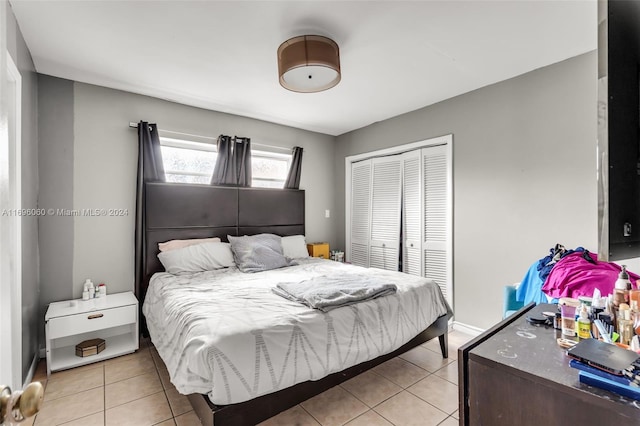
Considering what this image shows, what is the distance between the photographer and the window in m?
3.54

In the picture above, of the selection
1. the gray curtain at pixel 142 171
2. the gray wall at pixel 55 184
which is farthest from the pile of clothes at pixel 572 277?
the gray wall at pixel 55 184

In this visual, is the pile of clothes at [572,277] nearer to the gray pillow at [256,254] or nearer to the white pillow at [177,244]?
the gray pillow at [256,254]

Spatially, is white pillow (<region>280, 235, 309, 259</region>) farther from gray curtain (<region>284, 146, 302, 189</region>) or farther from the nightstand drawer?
the nightstand drawer

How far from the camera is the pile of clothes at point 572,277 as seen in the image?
1700 mm

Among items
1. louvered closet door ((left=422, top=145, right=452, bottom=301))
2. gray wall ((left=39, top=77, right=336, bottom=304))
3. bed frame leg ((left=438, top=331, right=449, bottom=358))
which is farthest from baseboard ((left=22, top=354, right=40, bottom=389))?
louvered closet door ((left=422, top=145, right=452, bottom=301))

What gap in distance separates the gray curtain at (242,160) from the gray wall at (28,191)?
186 centimetres

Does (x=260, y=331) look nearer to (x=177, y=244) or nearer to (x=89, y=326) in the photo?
(x=89, y=326)

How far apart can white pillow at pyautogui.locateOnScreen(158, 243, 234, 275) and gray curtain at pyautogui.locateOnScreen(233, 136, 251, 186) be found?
937mm

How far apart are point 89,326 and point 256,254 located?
1553 mm

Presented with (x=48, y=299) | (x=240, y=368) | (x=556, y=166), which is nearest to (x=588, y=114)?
(x=556, y=166)

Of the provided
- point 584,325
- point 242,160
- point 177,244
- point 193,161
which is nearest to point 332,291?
point 584,325

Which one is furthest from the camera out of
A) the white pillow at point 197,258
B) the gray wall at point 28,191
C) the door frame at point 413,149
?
the door frame at point 413,149

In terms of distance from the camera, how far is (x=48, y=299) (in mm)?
2811

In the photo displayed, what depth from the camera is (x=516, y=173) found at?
2.90 metres
